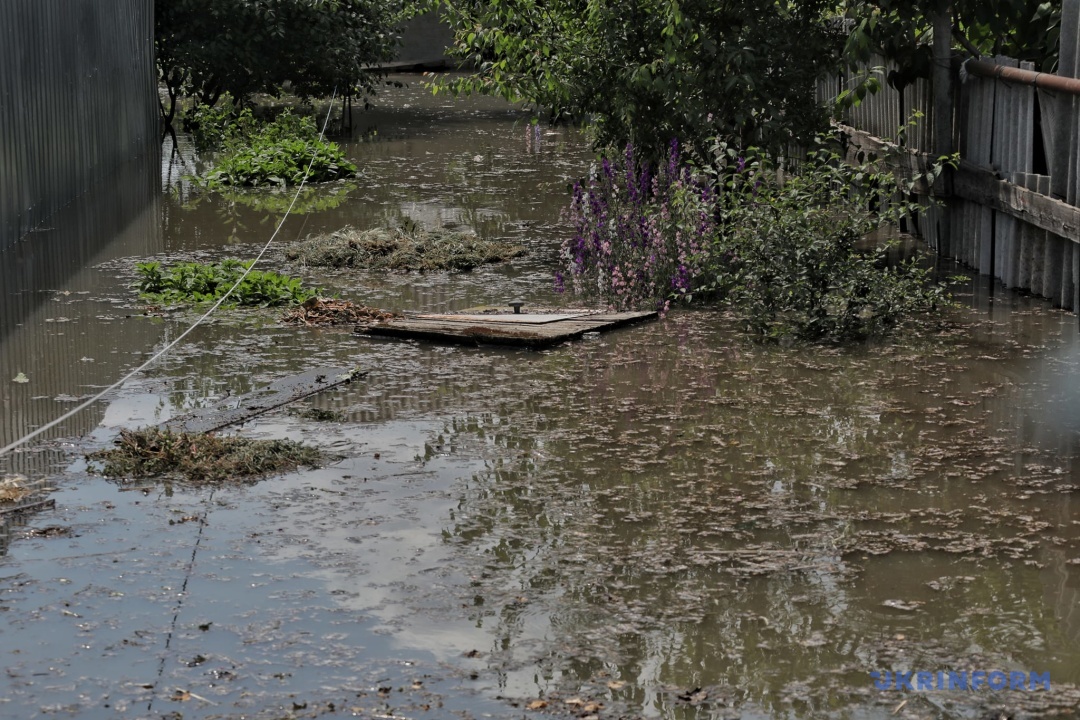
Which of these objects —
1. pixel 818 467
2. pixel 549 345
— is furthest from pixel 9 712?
pixel 549 345

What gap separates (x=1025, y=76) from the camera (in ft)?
29.1

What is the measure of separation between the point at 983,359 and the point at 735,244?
1.86m

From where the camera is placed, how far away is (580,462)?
6.00m

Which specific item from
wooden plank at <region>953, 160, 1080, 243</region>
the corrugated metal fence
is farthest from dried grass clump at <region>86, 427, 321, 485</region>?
the corrugated metal fence

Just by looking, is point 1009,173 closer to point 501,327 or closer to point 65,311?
point 501,327

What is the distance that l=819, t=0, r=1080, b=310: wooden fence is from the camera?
330 inches

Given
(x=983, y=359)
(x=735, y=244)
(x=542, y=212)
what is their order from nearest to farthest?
(x=983, y=359)
(x=735, y=244)
(x=542, y=212)

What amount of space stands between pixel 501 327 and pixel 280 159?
8183 mm

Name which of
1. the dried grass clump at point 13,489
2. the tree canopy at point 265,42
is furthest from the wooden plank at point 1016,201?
the tree canopy at point 265,42

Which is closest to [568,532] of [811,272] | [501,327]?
[501,327]

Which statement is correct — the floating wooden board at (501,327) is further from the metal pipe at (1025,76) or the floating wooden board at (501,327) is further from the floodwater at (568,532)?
the metal pipe at (1025,76)

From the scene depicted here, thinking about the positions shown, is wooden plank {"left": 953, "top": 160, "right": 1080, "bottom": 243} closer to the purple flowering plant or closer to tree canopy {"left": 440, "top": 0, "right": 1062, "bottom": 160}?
tree canopy {"left": 440, "top": 0, "right": 1062, "bottom": 160}

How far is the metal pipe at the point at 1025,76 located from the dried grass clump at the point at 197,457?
506cm

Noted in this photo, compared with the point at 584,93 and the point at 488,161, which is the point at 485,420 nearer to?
the point at 584,93
